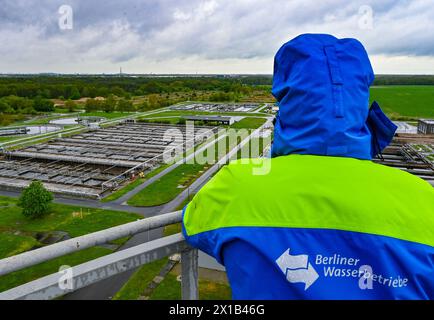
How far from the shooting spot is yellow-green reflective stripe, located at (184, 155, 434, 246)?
1.30 metres

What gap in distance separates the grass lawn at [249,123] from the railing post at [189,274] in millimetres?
42926

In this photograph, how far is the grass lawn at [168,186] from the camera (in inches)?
795

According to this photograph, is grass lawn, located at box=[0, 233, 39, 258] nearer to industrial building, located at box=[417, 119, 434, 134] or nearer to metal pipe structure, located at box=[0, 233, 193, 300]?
metal pipe structure, located at box=[0, 233, 193, 300]

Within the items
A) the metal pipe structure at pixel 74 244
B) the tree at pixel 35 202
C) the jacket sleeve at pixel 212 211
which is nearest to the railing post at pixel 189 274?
the metal pipe structure at pixel 74 244

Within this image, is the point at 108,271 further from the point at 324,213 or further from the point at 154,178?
the point at 154,178

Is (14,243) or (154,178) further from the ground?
(154,178)

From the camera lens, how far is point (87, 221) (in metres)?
17.5

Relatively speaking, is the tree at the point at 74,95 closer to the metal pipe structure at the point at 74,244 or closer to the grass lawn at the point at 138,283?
the grass lawn at the point at 138,283

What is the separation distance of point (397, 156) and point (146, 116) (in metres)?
40.4

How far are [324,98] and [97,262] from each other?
132cm

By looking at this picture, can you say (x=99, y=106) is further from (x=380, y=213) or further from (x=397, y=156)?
(x=380, y=213)

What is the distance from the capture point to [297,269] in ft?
4.25

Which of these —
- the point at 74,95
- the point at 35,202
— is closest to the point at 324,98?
the point at 35,202

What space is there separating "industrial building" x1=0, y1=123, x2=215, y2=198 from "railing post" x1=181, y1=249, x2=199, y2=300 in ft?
65.5
